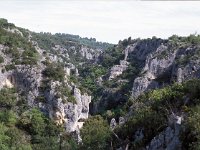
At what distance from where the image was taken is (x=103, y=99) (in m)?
147

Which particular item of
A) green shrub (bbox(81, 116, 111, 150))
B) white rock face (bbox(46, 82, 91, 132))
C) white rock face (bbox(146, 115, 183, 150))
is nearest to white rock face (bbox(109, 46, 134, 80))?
white rock face (bbox(46, 82, 91, 132))

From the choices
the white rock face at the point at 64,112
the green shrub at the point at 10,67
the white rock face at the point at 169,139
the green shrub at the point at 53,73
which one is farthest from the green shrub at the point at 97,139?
the green shrub at the point at 10,67

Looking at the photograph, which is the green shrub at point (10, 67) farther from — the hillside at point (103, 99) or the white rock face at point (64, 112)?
the white rock face at point (64, 112)

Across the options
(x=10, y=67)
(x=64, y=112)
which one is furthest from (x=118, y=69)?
(x=10, y=67)

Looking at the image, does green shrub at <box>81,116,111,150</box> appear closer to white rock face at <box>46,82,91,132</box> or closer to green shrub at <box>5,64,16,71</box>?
white rock face at <box>46,82,91,132</box>

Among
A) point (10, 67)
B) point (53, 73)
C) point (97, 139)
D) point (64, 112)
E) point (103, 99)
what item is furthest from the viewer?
point (103, 99)

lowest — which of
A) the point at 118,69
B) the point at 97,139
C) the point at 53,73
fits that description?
the point at 118,69

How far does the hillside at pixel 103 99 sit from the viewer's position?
5409cm

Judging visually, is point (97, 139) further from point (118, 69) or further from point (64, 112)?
point (118, 69)

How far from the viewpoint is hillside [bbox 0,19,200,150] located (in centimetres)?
5409

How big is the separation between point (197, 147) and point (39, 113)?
61693 mm

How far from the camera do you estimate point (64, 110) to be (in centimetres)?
10369

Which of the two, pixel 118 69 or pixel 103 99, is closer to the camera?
pixel 103 99

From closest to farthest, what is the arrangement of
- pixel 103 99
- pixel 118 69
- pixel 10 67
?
1. pixel 10 67
2. pixel 103 99
3. pixel 118 69
